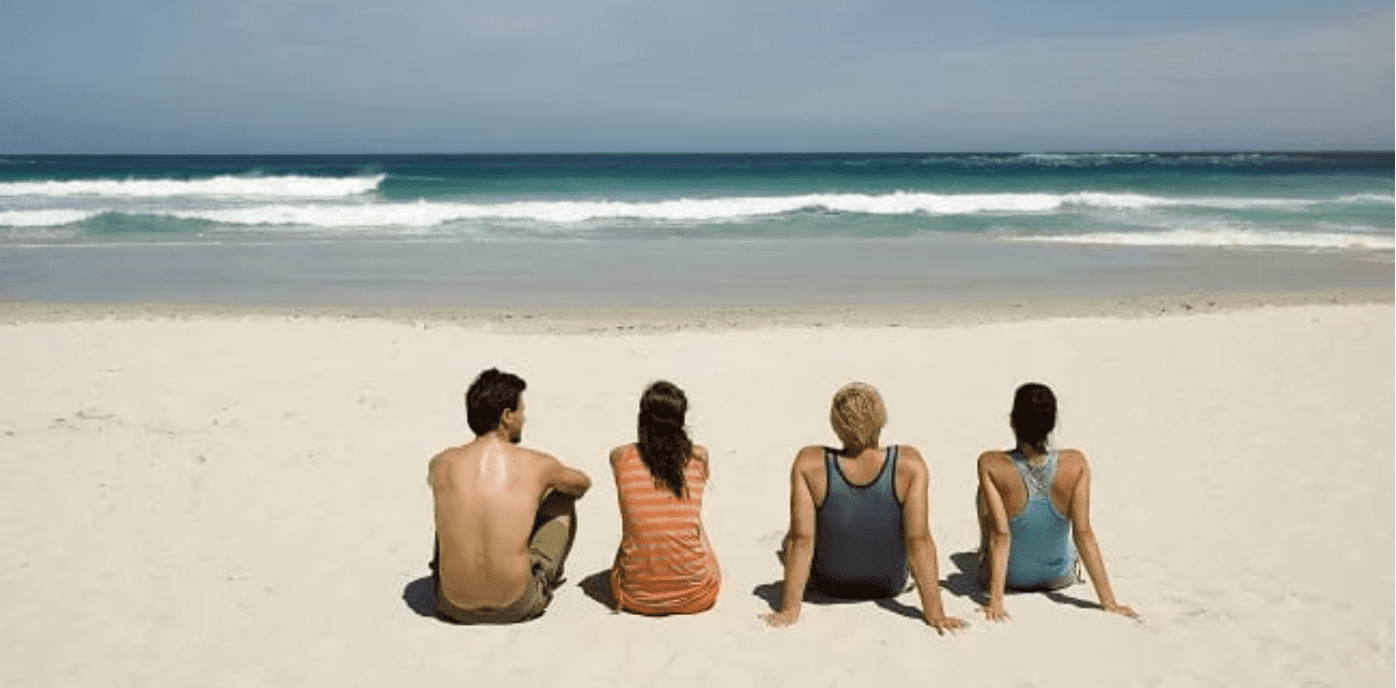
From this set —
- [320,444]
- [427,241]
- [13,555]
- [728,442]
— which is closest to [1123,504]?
[728,442]

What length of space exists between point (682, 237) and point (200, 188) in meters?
23.2

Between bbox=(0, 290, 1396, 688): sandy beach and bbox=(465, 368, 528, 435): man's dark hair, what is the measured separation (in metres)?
0.84

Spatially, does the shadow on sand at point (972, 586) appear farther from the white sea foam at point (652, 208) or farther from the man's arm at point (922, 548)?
the white sea foam at point (652, 208)

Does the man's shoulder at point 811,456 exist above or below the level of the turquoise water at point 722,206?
above

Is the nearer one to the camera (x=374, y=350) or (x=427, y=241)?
(x=374, y=350)

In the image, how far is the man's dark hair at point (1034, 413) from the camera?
186 inches

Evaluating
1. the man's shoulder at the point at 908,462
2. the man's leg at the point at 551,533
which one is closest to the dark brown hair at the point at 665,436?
the man's leg at the point at 551,533

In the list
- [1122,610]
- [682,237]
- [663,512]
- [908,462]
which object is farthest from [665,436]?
[682,237]

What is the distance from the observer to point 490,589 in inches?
185

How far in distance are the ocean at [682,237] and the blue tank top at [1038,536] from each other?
9990mm

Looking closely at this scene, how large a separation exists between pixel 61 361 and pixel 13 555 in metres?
5.16

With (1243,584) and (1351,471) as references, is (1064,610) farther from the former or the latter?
(1351,471)

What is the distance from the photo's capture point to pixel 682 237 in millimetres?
26141

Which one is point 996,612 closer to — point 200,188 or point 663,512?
point 663,512
